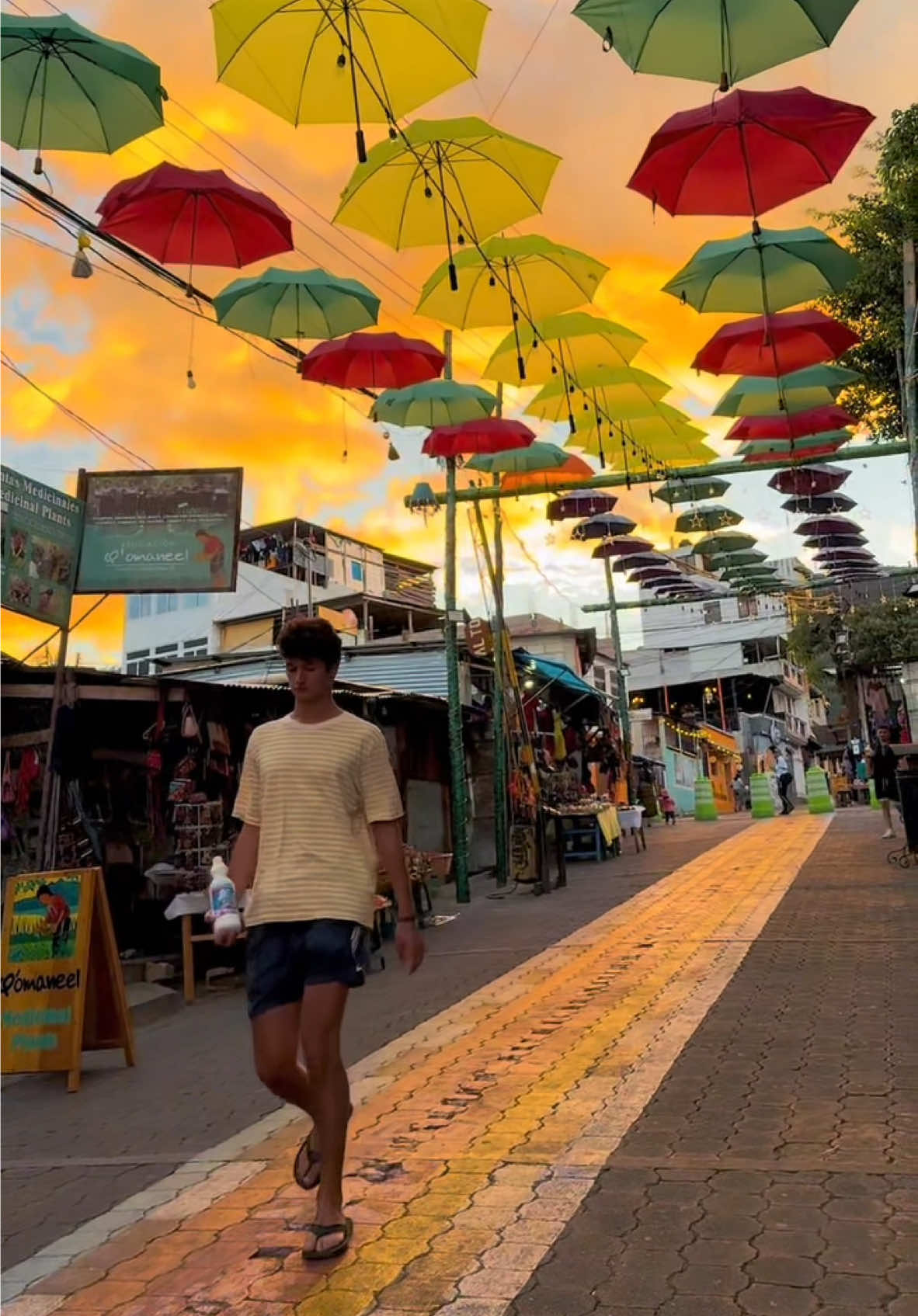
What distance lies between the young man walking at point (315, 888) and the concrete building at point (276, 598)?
895 inches

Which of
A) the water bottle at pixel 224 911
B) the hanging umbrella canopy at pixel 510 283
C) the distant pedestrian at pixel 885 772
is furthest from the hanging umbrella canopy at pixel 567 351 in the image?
the water bottle at pixel 224 911

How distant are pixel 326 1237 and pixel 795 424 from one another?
13.1 m

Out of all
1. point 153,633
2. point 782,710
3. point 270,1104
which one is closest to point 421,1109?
point 270,1104

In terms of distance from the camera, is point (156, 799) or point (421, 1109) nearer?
point (421, 1109)

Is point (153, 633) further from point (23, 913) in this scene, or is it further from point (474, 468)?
point (23, 913)

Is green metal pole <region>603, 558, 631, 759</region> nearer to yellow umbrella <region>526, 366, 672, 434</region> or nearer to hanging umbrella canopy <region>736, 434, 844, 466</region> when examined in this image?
hanging umbrella canopy <region>736, 434, 844, 466</region>

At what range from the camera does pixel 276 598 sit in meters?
33.7

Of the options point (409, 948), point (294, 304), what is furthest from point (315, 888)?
point (294, 304)

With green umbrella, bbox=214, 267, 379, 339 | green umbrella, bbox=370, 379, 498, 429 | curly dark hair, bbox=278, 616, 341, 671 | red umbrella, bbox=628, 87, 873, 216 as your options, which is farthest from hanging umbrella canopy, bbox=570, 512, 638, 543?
curly dark hair, bbox=278, 616, 341, 671

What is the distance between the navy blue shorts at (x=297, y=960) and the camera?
10.4 feet

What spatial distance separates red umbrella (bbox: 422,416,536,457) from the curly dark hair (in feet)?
33.1

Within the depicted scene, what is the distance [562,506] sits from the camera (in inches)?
774

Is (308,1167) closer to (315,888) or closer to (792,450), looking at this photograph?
(315,888)

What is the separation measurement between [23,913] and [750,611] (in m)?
48.9
